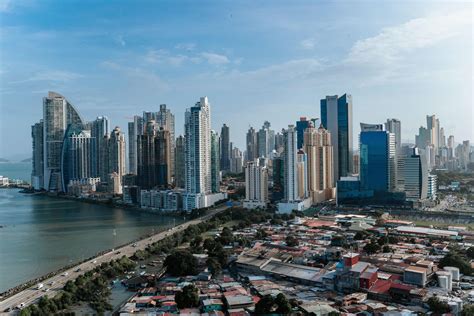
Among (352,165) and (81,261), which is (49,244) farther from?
(352,165)

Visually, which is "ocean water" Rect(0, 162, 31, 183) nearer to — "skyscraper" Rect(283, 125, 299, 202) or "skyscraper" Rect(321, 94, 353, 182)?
"skyscraper" Rect(321, 94, 353, 182)

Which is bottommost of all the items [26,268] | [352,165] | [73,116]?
[26,268]

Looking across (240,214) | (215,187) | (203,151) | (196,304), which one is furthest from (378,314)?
(215,187)

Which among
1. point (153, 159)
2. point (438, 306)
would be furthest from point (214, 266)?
point (153, 159)

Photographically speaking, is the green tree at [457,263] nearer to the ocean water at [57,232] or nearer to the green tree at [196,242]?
the green tree at [196,242]

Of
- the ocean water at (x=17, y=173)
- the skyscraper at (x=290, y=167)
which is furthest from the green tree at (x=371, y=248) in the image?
the ocean water at (x=17, y=173)

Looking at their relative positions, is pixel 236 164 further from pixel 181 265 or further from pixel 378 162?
pixel 181 265
